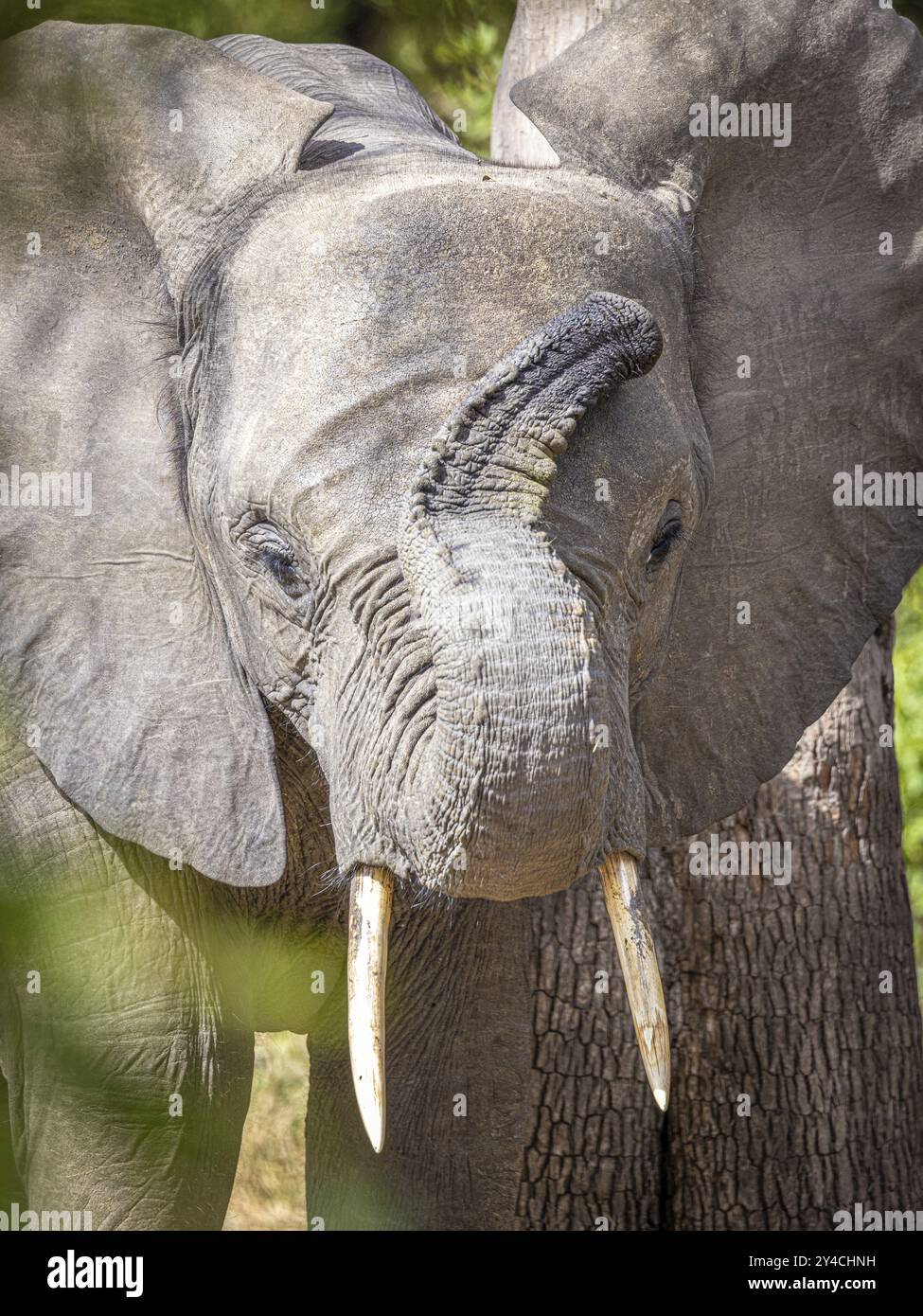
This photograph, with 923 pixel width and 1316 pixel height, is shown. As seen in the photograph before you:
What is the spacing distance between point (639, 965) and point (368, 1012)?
0.35m

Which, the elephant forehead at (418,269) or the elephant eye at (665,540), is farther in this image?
the elephant eye at (665,540)

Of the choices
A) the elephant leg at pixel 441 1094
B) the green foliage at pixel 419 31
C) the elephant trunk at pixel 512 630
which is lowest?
the elephant leg at pixel 441 1094

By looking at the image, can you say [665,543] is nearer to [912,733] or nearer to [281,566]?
[281,566]

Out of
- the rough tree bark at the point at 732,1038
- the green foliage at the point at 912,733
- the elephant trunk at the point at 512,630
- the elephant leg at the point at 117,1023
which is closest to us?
the elephant trunk at the point at 512,630

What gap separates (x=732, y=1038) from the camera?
4098 mm

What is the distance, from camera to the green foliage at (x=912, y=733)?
5.84 m

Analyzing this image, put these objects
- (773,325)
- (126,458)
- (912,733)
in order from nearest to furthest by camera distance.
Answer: (126,458) < (773,325) < (912,733)

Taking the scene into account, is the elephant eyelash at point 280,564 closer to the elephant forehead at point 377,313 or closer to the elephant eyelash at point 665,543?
the elephant forehead at point 377,313

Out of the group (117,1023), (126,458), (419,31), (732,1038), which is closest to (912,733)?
(732,1038)

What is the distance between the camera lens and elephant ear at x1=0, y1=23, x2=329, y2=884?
106 inches

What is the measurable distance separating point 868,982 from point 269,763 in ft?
6.36

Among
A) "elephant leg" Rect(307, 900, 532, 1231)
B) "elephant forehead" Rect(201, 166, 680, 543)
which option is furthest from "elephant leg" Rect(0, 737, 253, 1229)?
"elephant forehead" Rect(201, 166, 680, 543)

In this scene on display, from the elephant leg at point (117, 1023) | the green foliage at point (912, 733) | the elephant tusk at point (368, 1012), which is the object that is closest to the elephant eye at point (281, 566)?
the elephant tusk at point (368, 1012)

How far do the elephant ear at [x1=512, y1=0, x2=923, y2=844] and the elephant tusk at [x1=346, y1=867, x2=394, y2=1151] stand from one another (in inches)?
29.2
